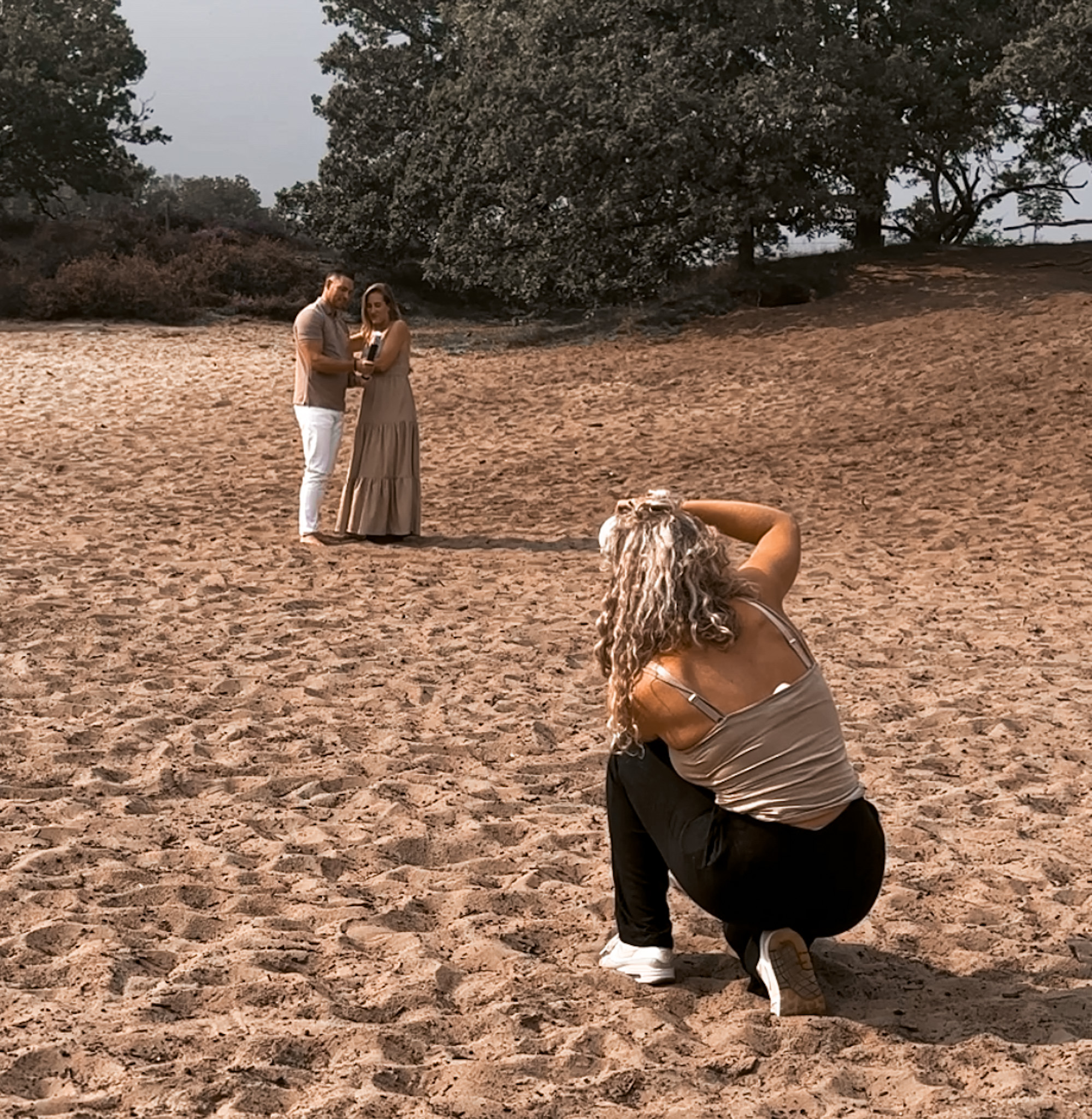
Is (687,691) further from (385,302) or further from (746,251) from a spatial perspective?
(746,251)

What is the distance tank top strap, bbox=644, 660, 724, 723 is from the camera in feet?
11.4

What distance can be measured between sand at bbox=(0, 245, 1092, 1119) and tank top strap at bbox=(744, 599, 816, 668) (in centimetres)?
98

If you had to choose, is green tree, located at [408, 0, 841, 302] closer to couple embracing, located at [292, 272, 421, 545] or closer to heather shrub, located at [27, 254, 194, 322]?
heather shrub, located at [27, 254, 194, 322]

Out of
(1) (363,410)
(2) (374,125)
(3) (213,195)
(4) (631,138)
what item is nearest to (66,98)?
(2) (374,125)

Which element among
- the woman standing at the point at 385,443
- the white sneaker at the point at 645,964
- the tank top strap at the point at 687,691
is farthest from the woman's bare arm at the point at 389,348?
the tank top strap at the point at 687,691

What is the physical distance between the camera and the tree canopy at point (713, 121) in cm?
2109

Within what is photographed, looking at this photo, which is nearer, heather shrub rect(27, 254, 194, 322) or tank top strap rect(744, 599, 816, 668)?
tank top strap rect(744, 599, 816, 668)

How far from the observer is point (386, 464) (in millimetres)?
10180

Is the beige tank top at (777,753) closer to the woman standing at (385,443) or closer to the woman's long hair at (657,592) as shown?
the woman's long hair at (657,592)

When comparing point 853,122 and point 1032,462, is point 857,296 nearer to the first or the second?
point 853,122

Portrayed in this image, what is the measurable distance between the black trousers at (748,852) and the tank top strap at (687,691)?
0.94 feet

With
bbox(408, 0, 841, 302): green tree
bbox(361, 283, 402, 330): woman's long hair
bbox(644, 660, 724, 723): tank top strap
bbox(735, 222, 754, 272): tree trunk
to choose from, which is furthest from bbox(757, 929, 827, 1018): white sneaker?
bbox(735, 222, 754, 272): tree trunk

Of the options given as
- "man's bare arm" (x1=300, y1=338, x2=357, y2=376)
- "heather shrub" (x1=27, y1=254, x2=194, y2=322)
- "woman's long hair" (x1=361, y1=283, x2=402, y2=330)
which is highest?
"heather shrub" (x1=27, y1=254, x2=194, y2=322)

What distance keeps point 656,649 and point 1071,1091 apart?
1.42 m
